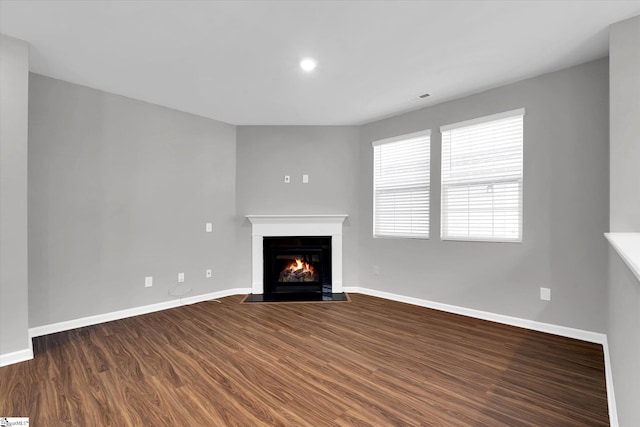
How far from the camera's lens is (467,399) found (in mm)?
1796

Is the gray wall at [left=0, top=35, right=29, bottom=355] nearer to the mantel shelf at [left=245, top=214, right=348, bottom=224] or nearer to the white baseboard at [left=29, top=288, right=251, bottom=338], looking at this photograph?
the white baseboard at [left=29, top=288, right=251, bottom=338]

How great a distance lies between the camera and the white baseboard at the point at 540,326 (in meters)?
1.76

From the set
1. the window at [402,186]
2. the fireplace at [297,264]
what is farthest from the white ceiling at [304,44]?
the fireplace at [297,264]

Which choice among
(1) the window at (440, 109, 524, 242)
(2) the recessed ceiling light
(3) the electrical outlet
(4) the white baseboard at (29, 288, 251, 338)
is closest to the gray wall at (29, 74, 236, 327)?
(4) the white baseboard at (29, 288, 251, 338)

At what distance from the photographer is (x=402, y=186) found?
3979 mm

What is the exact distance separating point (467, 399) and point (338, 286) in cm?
265

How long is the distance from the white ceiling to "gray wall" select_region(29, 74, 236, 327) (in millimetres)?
400

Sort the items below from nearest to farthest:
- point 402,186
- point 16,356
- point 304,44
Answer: point 16,356 < point 304,44 < point 402,186

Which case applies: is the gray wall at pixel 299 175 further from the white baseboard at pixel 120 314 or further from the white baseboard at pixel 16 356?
the white baseboard at pixel 16 356

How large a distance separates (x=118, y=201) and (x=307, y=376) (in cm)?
290

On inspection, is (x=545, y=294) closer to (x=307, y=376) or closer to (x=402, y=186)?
(x=402, y=186)

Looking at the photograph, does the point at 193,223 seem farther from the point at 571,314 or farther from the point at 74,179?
the point at 571,314

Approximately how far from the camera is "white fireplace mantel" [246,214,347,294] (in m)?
4.32

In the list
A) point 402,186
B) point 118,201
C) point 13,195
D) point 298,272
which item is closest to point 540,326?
point 402,186
